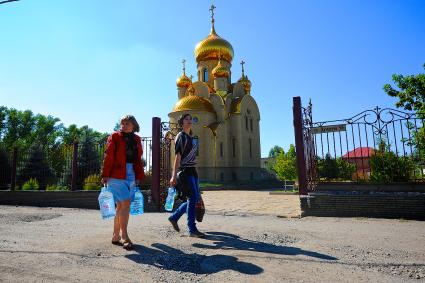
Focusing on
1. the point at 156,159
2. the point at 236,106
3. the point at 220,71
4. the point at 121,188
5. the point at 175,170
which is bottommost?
the point at 121,188

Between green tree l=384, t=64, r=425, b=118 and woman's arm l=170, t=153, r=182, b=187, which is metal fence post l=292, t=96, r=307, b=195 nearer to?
woman's arm l=170, t=153, r=182, b=187

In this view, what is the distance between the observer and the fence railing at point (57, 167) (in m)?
10.2

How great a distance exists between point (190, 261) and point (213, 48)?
31.6 metres

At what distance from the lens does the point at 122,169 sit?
401cm

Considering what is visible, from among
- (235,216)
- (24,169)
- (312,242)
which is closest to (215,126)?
(24,169)

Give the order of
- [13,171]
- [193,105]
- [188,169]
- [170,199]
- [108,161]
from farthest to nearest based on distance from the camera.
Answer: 1. [193,105]
2. [13,171]
3. [170,199]
4. [188,169]
5. [108,161]

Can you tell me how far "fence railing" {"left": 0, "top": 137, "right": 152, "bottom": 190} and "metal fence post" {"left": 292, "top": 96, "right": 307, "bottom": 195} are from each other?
418 centimetres

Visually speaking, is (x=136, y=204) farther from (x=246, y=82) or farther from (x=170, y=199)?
(x=246, y=82)

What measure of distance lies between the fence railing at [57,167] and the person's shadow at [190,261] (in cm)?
535

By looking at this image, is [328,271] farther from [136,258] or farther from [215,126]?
[215,126]

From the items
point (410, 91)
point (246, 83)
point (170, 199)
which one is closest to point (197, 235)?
point (170, 199)

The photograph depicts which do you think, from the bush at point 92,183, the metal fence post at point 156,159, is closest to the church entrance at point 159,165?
the metal fence post at point 156,159

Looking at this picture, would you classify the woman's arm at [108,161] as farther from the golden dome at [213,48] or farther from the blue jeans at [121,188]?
the golden dome at [213,48]

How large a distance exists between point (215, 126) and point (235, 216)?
21742 millimetres
